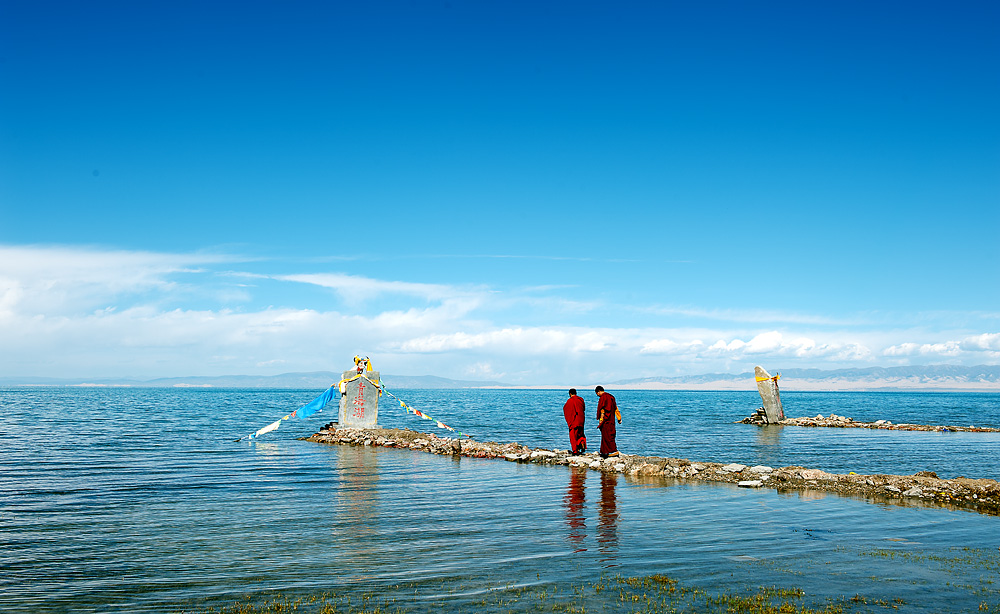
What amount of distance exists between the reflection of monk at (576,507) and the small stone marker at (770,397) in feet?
94.3

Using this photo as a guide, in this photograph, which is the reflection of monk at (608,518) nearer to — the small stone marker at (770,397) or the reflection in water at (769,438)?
the reflection in water at (769,438)

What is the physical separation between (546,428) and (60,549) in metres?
30.2

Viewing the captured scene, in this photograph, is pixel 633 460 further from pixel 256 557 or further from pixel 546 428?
pixel 546 428

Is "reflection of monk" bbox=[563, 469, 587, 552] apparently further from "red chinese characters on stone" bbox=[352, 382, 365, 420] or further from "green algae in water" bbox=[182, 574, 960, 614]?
"red chinese characters on stone" bbox=[352, 382, 365, 420]

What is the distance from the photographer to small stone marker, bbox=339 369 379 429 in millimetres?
29547

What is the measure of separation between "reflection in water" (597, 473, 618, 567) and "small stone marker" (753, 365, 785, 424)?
2987 cm

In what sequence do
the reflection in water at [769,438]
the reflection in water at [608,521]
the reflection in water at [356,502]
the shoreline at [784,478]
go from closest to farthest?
1. the reflection in water at [608,521]
2. the reflection in water at [356,502]
3. the shoreline at [784,478]
4. the reflection in water at [769,438]

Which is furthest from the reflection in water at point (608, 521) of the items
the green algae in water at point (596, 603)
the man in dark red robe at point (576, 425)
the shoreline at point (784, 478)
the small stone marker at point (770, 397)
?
the small stone marker at point (770, 397)

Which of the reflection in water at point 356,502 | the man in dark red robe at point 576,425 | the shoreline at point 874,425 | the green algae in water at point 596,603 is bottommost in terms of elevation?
the shoreline at point 874,425

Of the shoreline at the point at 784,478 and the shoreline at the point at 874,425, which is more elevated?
the shoreline at the point at 784,478

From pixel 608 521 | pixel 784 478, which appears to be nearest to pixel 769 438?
pixel 784 478

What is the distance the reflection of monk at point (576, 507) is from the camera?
34.9 ft

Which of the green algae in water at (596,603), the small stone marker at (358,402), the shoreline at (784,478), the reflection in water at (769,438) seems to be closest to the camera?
the green algae in water at (596,603)

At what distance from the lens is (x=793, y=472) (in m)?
16.8
